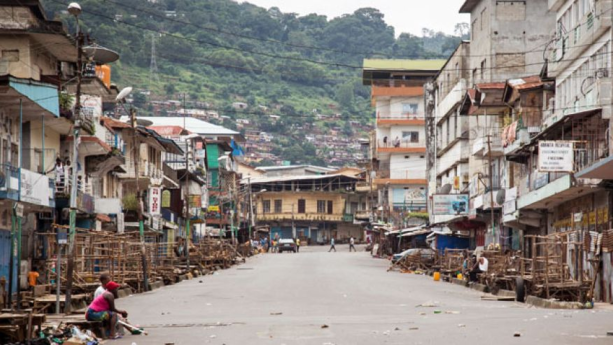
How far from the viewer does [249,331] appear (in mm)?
22625

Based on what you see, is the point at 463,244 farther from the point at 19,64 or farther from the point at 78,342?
the point at 78,342

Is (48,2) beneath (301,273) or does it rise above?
above

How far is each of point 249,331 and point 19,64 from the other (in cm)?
2584

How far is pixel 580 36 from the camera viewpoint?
40250 millimetres

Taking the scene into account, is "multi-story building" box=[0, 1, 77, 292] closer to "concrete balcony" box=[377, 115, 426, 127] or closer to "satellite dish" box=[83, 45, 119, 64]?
"satellite dish" box=[83, 45, 119, 64]

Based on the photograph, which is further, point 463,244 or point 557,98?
point 463,244

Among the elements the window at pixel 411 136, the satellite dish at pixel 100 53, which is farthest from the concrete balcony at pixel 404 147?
the satellite dish at pixel 100 53

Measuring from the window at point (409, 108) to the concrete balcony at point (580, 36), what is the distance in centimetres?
7366

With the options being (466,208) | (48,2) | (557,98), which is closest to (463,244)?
(466,208)

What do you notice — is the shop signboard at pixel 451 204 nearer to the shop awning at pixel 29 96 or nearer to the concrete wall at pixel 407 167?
the shop awning at pixel 29 96

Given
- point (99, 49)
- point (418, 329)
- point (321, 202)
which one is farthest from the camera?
point (321, 202)

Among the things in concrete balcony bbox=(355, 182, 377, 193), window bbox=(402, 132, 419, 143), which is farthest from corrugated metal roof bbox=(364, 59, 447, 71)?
concrete balcony bbox=(355, 182, 377, 193)

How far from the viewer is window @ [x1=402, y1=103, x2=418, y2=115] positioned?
393 feet

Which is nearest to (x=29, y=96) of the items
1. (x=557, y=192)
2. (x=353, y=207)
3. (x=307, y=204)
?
(x=557, y=192)
